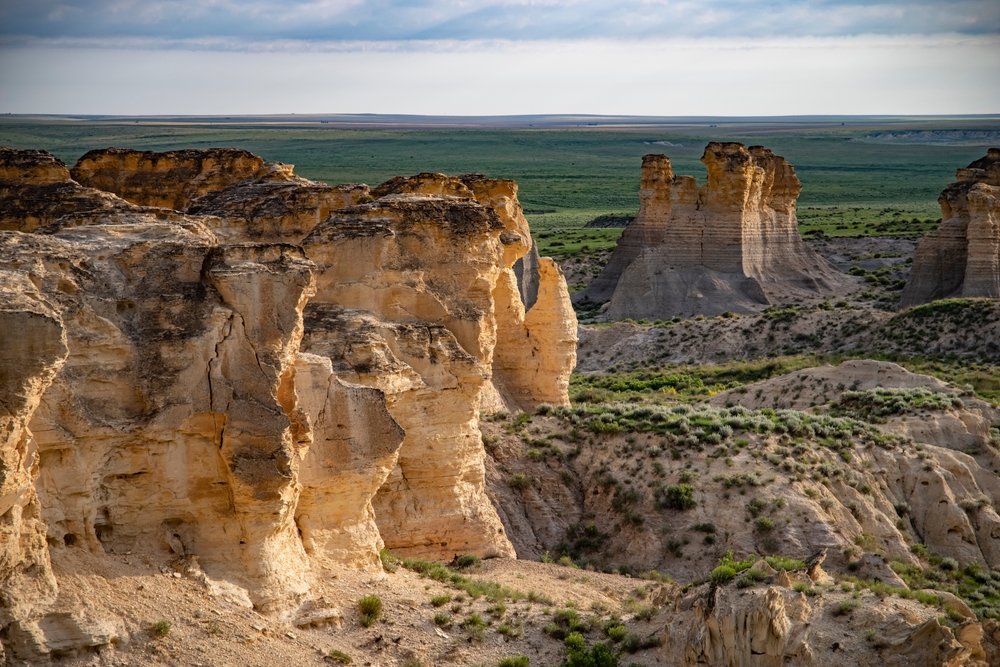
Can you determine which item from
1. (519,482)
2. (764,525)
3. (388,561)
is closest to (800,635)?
(388,561)

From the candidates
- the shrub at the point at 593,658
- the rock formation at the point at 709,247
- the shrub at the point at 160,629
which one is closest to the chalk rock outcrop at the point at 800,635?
the shrub at the point at 593,658

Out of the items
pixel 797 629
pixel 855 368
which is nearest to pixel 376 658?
pixel 797 629

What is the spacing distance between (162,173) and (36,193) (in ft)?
30.6

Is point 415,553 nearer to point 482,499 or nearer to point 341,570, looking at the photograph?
point 482,499

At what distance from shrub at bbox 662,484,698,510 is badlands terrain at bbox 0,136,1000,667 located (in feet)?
0.26

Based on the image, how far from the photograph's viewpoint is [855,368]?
3725cm

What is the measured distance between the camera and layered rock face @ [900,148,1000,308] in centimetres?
5147

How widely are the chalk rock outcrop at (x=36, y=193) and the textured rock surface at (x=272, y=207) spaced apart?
3238mm

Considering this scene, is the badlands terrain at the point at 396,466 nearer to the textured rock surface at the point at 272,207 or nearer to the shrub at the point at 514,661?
the textured rock surface at the point at 272,207

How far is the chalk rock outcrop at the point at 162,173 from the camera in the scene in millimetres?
31453

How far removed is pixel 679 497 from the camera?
25.3 meters

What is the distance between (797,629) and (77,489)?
8.92 meters

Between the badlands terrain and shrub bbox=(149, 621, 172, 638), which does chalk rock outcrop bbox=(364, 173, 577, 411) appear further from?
shrub bbox=(149, 621, 172, 638)

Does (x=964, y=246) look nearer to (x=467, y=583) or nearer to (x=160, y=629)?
(x=467, y=583)
